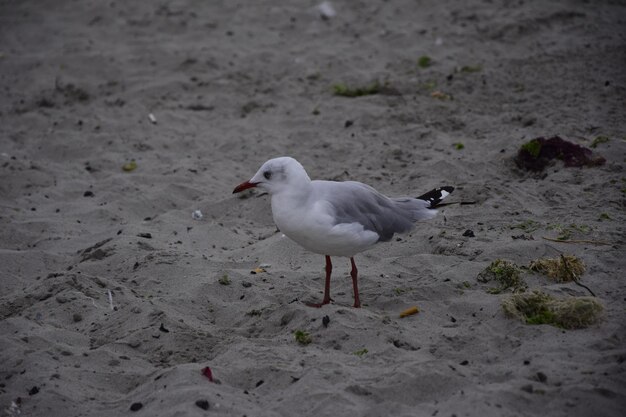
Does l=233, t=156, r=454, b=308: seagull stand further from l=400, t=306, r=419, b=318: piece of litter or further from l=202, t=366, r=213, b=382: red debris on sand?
l=202, t=366, r=213, b=382: red debris on sand

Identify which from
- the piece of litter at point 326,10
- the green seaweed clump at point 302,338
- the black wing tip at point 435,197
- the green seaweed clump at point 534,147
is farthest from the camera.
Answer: the piece of litter at point 326,10

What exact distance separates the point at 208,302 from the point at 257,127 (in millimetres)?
3118

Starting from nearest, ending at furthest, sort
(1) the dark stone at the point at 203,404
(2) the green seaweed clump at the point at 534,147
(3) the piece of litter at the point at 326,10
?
(1) the dark stone at the point at 203,404, (2) the green seaweed clump at the point at 534,147, (3) the piece of litter at the point at 326,10

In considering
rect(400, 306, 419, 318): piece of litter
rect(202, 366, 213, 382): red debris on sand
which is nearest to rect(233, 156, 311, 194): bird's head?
rect(400, 306, 419, 318): piece of litter

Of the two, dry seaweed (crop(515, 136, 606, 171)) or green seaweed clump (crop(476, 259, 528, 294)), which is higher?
dry seaweed (crop(515, 136, 606, 171))

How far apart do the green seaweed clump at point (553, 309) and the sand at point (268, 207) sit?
78 millimetres

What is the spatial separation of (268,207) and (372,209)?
177cm

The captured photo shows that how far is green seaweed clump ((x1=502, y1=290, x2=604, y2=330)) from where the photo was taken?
3.82 metres

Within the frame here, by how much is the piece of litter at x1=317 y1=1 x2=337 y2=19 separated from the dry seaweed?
4.51 m

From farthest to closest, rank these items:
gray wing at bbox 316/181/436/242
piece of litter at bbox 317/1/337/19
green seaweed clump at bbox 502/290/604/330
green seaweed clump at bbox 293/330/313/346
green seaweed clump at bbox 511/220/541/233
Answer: piece of litter at bbox 317/1/337/19 < green seaweed clump at bbox 511/220/541/233 < gray wing at bbox 316/181/436/242 < green seaweed clump at bbox 293/330/313/346 < green seaweed clump at bbox 502/290/604/330

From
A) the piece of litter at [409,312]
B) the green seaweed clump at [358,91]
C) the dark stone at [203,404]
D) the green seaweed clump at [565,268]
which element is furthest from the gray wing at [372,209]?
the green seaweed clump at [358,91]

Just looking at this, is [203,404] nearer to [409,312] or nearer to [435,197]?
[409,312]

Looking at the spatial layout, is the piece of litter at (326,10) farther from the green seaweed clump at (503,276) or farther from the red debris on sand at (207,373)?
the red debris on sand at (207,373)

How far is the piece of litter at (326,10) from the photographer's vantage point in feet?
31.8
